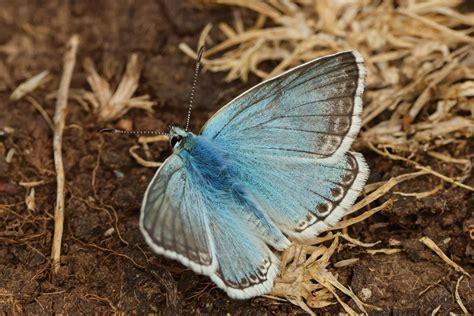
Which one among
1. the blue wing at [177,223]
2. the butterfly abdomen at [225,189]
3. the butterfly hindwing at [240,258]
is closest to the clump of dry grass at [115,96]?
the butterfly abdomen at [225,189]

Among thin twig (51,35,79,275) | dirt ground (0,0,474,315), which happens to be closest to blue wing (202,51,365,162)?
dirt ground (0,0,474,315)

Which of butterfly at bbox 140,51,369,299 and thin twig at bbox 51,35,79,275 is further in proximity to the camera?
thin twig at bbox 51,35,79,275

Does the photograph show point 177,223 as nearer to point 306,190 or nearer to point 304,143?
point 306,190

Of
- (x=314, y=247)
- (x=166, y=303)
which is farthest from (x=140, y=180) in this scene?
(x=314, y=247)

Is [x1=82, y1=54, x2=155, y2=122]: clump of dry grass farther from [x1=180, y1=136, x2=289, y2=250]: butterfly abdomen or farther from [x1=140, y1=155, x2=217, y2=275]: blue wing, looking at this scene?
[x1=140, y1=155, x2=217, y2=275]: blue wing

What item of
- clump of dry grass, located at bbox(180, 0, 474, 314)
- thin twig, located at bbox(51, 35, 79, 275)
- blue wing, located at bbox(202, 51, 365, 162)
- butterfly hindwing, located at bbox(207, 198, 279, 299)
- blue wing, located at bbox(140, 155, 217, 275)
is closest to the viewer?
blue wing, located at bbox(140, 155, 217, 275)

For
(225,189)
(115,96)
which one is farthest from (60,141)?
(225,189)

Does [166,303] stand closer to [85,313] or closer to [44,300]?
[85,313]
